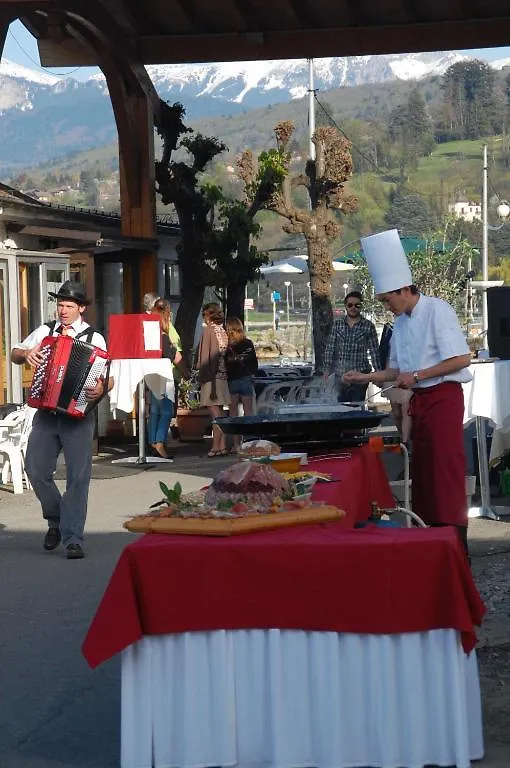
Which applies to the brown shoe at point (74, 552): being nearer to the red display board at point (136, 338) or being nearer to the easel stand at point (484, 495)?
the easel stand at point (484, 495)

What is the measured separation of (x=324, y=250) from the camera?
27094 mm

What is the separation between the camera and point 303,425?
6.89 meters

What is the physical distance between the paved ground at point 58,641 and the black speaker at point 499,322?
258 centimetres

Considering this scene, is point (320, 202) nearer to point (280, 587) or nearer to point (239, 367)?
point (239, 367)

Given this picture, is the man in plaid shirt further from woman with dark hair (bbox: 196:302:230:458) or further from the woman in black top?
woman with dark hair (bbox: 196:302:230:458)

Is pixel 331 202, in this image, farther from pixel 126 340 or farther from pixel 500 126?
pixel 500 126

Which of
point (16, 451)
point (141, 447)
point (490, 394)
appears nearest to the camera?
point (490, 394)

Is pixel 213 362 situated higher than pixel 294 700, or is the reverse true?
pixel 213 362

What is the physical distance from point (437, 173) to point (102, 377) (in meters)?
156

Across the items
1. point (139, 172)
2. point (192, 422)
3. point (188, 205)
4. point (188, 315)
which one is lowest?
point (192, 422)

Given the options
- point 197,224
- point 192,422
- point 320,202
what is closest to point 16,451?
point 192,422

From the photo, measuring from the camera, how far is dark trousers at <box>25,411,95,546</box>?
30.0 feet

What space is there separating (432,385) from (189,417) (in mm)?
11158

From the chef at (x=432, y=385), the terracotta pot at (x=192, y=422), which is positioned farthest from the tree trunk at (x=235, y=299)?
the chef at (x=432, y=385)
